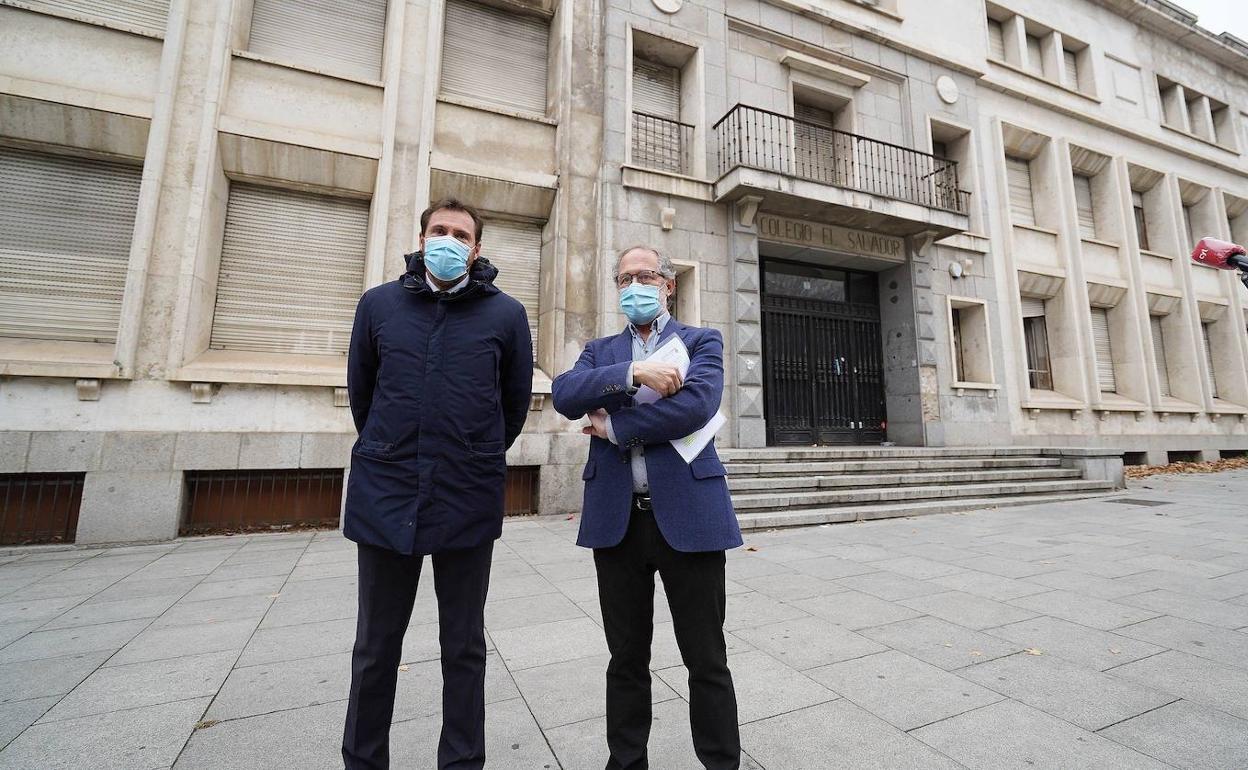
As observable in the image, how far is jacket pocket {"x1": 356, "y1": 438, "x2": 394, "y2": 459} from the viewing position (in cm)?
185

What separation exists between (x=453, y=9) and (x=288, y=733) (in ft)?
34.4

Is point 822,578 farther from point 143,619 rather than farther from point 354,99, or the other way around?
point 354,99

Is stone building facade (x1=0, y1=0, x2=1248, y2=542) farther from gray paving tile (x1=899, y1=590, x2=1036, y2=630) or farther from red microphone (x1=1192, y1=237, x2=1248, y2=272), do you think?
red microphone (x1=1192, y1=237, x2=1248, y2=272)

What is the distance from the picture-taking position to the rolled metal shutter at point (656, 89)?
10039 millimetres

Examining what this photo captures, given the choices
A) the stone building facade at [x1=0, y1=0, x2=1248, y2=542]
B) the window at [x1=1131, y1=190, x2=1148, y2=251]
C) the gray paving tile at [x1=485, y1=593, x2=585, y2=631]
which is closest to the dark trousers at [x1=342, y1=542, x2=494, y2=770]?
the gray paving tile at [x1=485, y1=593, x2=585, y2=631]

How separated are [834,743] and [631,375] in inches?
67.5

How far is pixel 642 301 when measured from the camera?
84.6 inches

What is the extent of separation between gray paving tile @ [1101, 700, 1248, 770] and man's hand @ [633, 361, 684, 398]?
2304mm

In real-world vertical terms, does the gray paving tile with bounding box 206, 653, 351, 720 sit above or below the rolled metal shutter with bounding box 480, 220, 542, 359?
below

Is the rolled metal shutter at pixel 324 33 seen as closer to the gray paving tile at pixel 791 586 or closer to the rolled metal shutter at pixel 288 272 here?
the rolled metal shutter at pixel 288 272

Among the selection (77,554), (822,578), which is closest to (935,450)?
(822,578)

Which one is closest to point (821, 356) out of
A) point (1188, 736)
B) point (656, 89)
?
point (656, 89)

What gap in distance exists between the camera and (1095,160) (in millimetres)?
14102

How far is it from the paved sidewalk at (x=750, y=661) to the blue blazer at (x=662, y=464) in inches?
37.3
